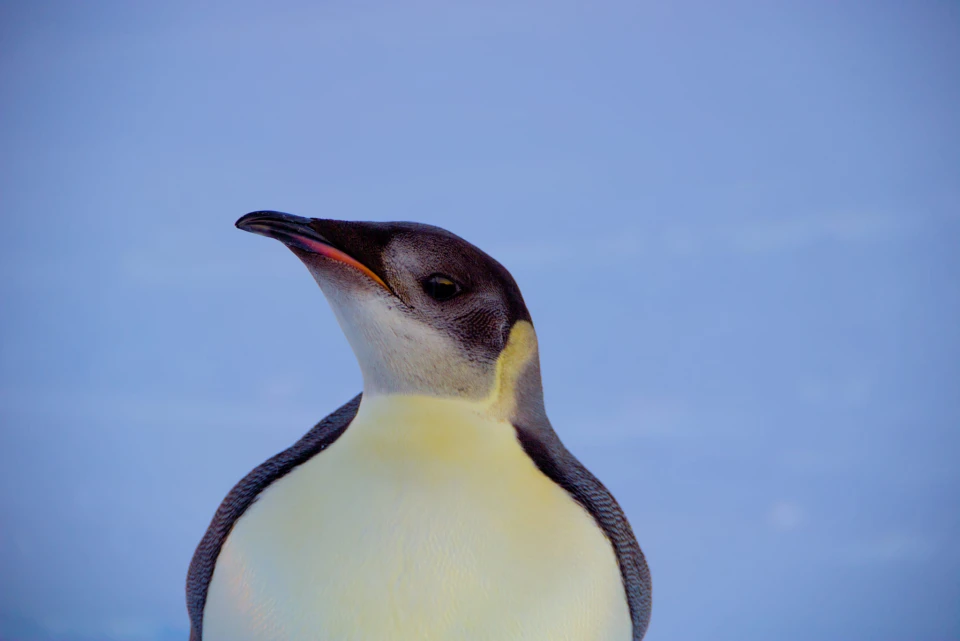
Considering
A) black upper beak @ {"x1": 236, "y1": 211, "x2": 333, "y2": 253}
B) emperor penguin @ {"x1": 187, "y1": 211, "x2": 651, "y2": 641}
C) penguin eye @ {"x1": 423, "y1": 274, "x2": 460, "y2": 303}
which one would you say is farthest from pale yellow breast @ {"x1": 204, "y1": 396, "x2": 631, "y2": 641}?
black upper beak @ {"x1": 236, "y1": 211, "x2": 333, "y2": 253}

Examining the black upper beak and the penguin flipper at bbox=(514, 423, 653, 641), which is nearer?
the black upper beak

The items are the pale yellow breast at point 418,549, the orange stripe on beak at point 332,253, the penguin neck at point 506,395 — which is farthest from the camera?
the penguin neck at point 506,395

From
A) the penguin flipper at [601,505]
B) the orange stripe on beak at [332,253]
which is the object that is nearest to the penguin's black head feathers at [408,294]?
the orange stripe on beak at [332,253]

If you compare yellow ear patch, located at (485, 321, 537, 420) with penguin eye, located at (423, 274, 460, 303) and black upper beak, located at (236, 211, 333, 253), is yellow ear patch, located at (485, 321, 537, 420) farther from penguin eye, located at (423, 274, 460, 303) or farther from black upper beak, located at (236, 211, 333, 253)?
black upper beak, located at (236, 211, 333, 253)

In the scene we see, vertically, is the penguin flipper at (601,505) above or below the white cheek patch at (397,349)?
below

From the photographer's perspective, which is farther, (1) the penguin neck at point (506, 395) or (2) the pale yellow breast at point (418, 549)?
(1) the penguin neck at point (506, 395)

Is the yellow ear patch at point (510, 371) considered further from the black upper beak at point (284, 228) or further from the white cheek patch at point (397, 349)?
the black upper beak at point (284, 228)

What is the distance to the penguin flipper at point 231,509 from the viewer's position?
1.69 metres

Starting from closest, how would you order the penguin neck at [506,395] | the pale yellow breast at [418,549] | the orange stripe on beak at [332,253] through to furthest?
1. the pale yellow breast at [418,549]
2. the orange stripe on beak at [332,253]
3. the penguin neck at [506,395]

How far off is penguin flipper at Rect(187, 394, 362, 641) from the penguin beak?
0.40m

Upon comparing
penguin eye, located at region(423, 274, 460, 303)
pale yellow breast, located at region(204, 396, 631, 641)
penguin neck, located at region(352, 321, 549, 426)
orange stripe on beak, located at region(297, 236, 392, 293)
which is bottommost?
pale yellow breast, located at region(204, 396, 631, 641)

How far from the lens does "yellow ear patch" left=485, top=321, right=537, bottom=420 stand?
5.62 ft

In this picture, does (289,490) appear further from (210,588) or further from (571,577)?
(571,577)

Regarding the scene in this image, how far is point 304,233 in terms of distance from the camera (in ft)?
5.13
